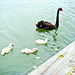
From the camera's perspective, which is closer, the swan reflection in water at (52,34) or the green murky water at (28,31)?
the green murky water at (28,31)

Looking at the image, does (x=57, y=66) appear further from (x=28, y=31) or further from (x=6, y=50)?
(x=28, y=31)

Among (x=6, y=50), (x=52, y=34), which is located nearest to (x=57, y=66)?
(x=6, y=50)

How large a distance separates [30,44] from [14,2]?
16.3 ft

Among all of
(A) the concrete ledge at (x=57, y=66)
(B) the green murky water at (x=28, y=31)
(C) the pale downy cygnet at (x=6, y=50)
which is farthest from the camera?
(C) the pale downy cygnet at (x=6, y=50)

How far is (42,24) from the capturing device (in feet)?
20.3

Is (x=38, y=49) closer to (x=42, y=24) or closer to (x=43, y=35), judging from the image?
(x=43, y=35)

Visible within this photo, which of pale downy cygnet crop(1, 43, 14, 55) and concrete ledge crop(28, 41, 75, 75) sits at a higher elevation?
concrete ledge crop(28, 41, 75, 75)

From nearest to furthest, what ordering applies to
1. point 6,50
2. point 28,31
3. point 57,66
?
point 57,66 < point 6,50 < point 28,31

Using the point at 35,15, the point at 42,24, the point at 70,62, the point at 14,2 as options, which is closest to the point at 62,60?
the point at 70,62

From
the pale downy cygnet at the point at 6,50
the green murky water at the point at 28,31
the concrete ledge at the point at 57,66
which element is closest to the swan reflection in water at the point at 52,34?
the green murky water at the point at 28,31

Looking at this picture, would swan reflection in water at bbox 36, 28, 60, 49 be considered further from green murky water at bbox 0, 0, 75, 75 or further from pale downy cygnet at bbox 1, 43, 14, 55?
pale downy cygnet at bbox 1, 43, 14, 55

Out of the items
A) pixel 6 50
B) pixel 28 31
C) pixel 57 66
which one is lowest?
pixel 6 50

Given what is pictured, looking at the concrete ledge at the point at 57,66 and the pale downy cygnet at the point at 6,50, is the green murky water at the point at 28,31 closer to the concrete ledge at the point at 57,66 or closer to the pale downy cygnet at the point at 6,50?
the pale downy cygnet at the point at 6,50

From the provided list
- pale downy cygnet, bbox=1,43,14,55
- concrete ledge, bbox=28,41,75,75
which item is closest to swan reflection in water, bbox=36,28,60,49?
pale downy cygnet, bbox=1,43,14,55
